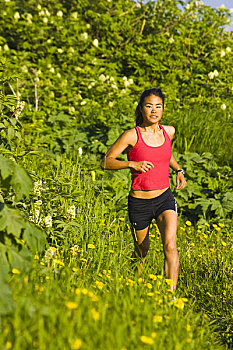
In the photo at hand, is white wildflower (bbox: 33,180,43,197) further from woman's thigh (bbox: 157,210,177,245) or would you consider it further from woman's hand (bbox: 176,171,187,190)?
woman's hand (bbox: 176,171,187,190)

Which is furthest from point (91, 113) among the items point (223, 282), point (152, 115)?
point (223, 282)

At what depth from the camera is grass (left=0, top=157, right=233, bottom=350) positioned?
1.98m

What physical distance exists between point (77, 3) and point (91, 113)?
4477 millimetres

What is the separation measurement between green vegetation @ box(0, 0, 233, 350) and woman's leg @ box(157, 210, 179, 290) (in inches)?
9.5

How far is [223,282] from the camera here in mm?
3781

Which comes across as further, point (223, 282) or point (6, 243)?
point (223, 282)

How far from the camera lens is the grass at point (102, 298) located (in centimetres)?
198

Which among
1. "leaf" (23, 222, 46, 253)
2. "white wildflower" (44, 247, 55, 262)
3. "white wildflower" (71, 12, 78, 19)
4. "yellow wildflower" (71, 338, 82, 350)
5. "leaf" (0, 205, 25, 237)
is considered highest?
"white wildflower" (71, 12, 78, 19)

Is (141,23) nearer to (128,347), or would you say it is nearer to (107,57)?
(107,57)

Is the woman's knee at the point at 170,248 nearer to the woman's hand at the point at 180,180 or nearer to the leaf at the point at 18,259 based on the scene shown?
the woman's hand at the point at 180,180

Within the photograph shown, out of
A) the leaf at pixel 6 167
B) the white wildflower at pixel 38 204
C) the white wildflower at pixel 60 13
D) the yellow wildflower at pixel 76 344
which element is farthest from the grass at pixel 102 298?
the white wildflower at pixel 60 13

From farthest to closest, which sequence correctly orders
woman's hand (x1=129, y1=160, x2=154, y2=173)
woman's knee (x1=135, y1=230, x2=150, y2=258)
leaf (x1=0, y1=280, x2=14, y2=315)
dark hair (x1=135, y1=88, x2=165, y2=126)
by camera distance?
woman's knee (x1=135, y1=230, x2=150, y2=258) < dark hair (x1=135, y1=88, x2=165, y2=126) < woman's hand (x1=129, y1=160, x2=154, y2=173) < leaf (x1=0, y1=280, x2=14, y2=315)

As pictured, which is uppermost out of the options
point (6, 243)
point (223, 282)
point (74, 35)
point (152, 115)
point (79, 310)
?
point (74, 35)

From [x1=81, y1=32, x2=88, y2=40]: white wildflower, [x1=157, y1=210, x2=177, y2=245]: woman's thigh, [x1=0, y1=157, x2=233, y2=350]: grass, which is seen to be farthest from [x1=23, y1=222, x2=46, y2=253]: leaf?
[x1=81, y1=32, x2=88, y2=40]: white wildflower
